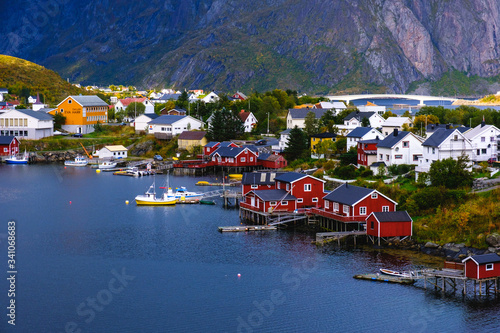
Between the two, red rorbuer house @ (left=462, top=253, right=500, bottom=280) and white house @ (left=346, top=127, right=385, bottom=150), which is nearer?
red rorbuer house @ (left=462, top=253, right=500, bottom=280)

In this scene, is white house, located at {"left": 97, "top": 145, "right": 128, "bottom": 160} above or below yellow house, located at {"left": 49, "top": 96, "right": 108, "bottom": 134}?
below

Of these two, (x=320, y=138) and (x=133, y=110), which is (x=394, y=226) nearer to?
(x=320, y=138)

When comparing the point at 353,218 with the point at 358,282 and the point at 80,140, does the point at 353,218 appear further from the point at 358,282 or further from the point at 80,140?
the point at 80,140

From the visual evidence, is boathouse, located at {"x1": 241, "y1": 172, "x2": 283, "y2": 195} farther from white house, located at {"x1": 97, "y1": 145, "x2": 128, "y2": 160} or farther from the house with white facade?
white house, located at {"x1": 97, "y1": 145, "x2": 128, "y2": 160}

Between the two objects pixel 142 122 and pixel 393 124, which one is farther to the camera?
pixel 142 122

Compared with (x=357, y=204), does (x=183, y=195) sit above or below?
below

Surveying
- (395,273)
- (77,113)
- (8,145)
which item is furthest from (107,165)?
(395,273)

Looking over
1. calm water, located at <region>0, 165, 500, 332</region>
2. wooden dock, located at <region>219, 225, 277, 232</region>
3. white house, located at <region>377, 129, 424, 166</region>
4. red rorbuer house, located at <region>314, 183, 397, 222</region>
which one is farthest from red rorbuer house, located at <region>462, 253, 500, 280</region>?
white house, located at <region>377, 129, 424, 166</region>
